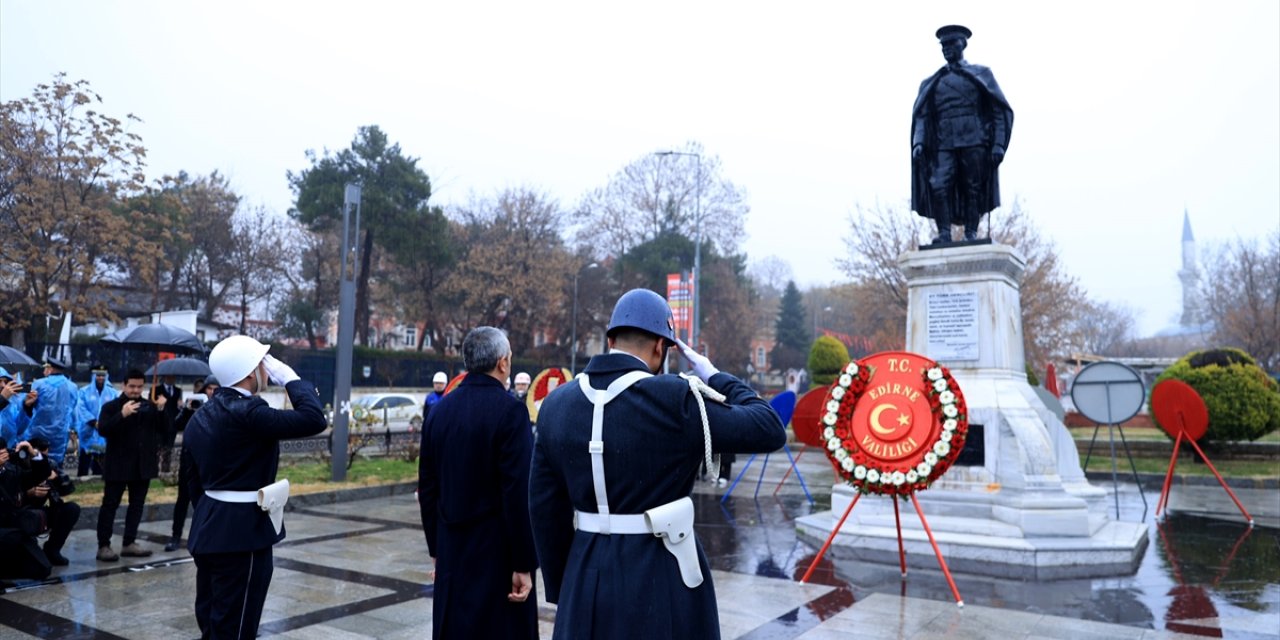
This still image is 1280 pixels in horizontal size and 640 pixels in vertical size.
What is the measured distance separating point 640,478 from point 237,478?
2.56 meters

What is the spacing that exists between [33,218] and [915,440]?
25927 mm

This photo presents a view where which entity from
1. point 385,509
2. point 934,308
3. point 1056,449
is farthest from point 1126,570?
point 385,509

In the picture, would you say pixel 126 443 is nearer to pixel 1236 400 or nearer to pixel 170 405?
pixel 170 405

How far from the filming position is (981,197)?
398 inches

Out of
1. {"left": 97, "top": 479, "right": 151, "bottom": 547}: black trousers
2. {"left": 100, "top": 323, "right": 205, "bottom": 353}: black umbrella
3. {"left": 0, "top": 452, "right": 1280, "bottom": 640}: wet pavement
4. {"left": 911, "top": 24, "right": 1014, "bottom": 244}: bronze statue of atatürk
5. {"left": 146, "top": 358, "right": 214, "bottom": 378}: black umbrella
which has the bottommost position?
{"left": 0, "top": 452, "right": 1280, "bottom": 640}: wet pavement

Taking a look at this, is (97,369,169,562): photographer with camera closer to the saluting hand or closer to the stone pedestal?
the saluting hand

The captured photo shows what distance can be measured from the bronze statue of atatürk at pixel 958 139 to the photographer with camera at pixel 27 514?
9130mm

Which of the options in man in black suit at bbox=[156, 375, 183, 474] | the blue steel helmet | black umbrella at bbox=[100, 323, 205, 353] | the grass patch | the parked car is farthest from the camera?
the parked car

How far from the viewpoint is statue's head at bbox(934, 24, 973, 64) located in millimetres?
10070

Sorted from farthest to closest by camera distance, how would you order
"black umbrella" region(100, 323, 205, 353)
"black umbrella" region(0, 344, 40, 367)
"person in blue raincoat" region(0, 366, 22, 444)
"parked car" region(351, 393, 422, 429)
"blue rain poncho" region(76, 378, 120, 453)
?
1. "parked car" region(351, 393, 422, 429)
2. "black umbrella" region(100, 323, 205, 353)
3. "blue rain poncho" region(76, 378, 120, 453)
4. "black umbrella" region(0, 344, 40, 367)
5. "person in blue raincoat" region(0, 366, 22, 444)

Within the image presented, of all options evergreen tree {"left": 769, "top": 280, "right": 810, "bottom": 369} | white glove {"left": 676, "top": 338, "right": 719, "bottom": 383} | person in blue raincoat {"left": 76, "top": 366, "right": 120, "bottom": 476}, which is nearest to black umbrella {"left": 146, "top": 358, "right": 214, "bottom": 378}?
person in blue raincoat {"left": 76, "top": 366, "right": 120, "bottom": 476}

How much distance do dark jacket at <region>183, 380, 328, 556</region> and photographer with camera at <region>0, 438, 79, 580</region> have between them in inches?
144

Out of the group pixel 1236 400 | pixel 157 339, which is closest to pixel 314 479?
pixel 157 339

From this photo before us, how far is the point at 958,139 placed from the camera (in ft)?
32.5
